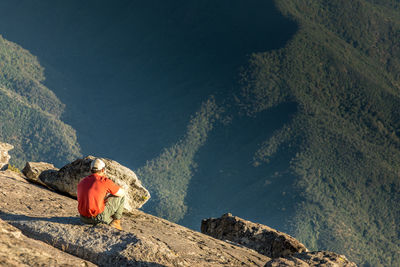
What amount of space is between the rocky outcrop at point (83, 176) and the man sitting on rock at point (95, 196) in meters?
6.01

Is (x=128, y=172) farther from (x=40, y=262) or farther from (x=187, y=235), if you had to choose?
(x=40, y=262)

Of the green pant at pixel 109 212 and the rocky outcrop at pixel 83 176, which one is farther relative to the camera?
the rocky outcrop at pixel 83 176

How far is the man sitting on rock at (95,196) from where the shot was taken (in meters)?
14.7

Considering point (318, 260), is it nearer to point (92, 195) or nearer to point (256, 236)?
point (256, 236)

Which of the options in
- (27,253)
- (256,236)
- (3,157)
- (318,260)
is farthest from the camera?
(3,157)

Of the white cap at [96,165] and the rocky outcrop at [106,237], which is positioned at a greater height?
the white cap at [96,165]

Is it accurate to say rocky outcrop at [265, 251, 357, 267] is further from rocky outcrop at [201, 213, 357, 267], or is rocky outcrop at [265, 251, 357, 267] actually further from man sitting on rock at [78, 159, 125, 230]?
man sitting on rock at [78, 159, 125, 230]

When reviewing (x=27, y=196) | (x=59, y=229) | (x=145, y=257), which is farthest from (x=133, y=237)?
(x=27, y=196)

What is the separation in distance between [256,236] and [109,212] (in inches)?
430

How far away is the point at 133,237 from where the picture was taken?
13.9 m

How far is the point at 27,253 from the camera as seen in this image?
11414 millimetres

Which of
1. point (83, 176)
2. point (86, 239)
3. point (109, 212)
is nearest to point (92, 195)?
point (109, 212)

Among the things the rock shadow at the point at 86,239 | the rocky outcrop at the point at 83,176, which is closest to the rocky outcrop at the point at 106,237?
the rock shadow at the point at 86,239

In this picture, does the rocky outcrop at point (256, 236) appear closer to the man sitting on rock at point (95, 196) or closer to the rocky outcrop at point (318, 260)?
the rocky outcrop at point (318, 260)
